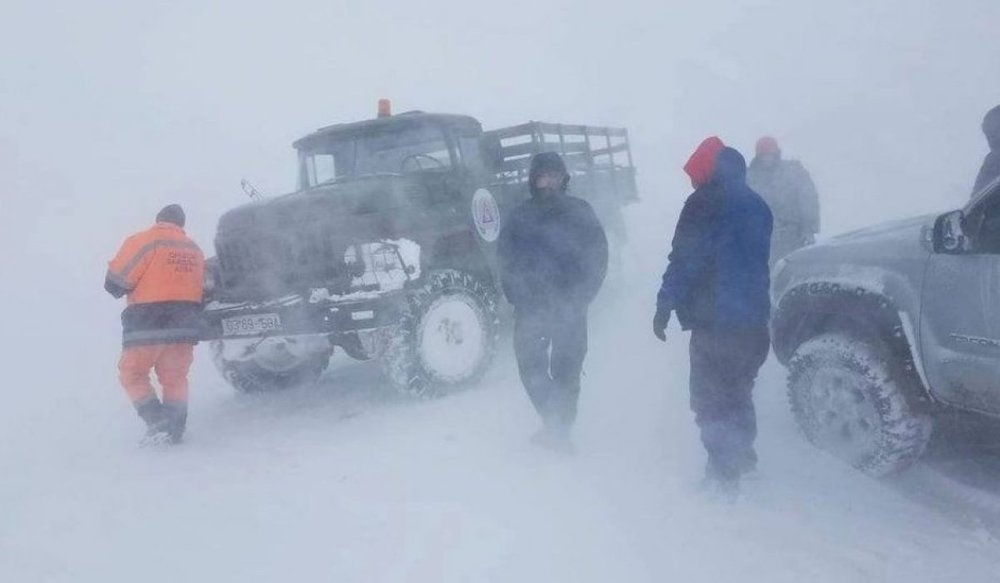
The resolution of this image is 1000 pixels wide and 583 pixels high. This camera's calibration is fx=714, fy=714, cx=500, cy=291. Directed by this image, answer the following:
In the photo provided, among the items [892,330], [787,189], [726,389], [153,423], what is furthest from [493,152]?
[892,330]

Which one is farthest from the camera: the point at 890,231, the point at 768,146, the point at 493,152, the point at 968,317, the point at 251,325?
the point at 493,152

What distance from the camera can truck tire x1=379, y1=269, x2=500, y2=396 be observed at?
17.4 ft

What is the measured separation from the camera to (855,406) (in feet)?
12.1

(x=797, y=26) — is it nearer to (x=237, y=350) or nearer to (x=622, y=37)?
(x=622, y=37)

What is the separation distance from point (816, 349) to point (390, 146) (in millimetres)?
4038

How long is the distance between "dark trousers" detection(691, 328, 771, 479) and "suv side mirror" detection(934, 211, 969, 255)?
0.84 m

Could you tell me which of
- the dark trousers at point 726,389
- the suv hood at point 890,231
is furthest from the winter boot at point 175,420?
the suv hood at point 890,231

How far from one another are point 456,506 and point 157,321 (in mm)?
2738

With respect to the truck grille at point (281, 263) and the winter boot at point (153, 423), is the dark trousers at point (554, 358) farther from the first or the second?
the winter boot at point (153, 423)

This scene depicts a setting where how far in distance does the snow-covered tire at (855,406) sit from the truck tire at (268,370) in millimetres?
4189

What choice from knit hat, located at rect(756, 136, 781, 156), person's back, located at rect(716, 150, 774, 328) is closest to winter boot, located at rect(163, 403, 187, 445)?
person's back, located at rect(716, 150, 774, 328)

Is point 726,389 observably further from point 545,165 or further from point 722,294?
point 545,165

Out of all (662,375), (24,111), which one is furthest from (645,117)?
(662,375)

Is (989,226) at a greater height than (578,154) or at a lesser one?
lesser
